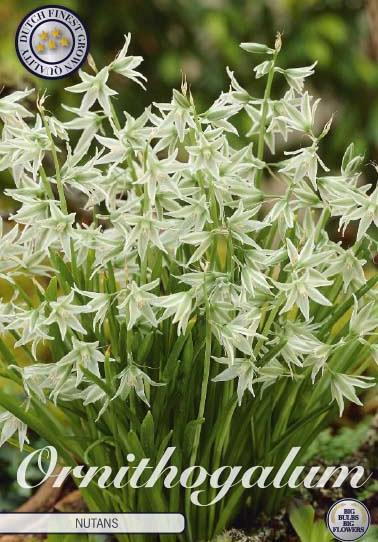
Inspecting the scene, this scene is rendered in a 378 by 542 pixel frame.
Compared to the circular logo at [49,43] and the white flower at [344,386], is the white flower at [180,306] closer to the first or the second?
the white flower at [344,386]

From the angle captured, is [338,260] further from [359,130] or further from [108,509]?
[359,130]

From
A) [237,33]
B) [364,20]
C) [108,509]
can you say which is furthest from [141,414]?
[364,20]

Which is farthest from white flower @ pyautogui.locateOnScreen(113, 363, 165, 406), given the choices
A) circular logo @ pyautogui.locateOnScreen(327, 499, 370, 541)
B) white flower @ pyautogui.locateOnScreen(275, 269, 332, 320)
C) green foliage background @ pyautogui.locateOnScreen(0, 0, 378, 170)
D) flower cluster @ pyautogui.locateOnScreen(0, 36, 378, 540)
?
→ green foliage background @ pyautogui.locateOnScreen(0, 0, 378, 170)

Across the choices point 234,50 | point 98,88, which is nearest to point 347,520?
point 98,88

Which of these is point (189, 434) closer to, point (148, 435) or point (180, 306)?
point (148, 435)

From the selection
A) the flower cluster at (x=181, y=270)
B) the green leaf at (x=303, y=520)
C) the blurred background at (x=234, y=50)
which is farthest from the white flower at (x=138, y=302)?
the blurred background at (x=234, y=50)
